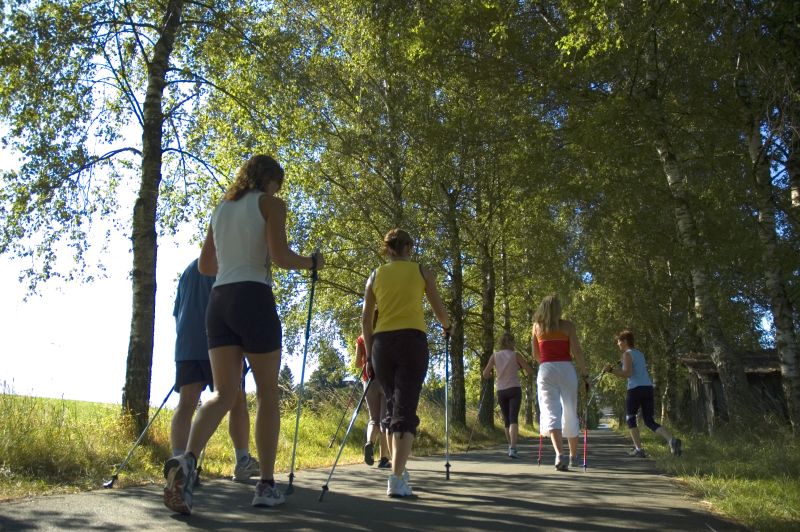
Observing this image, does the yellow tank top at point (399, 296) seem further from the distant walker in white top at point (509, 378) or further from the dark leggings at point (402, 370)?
the distant walker in white top at point (509, 378)

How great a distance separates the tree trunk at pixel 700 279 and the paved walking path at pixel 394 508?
654 cm

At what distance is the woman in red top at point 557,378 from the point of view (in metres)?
8.47

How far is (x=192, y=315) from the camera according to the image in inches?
223

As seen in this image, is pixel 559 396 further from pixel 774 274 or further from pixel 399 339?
pixel 774 274

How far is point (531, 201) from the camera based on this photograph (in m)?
16.1


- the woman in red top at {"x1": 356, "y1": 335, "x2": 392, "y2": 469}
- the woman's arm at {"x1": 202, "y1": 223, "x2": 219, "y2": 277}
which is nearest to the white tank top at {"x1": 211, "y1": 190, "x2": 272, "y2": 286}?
the woman's arm at {"x1": 202, "y1": 223, "x2": 219, "y2": 277}

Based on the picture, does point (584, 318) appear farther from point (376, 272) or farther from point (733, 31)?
point (376, 272)

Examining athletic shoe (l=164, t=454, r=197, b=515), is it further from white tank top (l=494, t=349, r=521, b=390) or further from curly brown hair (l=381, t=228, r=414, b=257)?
white tank top (l=494, t=349, r=521, b=390)

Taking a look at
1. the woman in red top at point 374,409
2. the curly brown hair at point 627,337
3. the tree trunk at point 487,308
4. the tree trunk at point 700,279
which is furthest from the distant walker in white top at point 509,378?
the tree trunk at point 487,308

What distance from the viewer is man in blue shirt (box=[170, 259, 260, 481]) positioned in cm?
553

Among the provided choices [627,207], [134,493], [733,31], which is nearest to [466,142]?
[627,207]

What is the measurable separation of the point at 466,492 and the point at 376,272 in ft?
6.59

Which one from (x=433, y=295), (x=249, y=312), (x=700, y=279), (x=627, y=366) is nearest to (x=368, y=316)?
(x=433, y=295)

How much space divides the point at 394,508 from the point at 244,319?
5.72 feet
